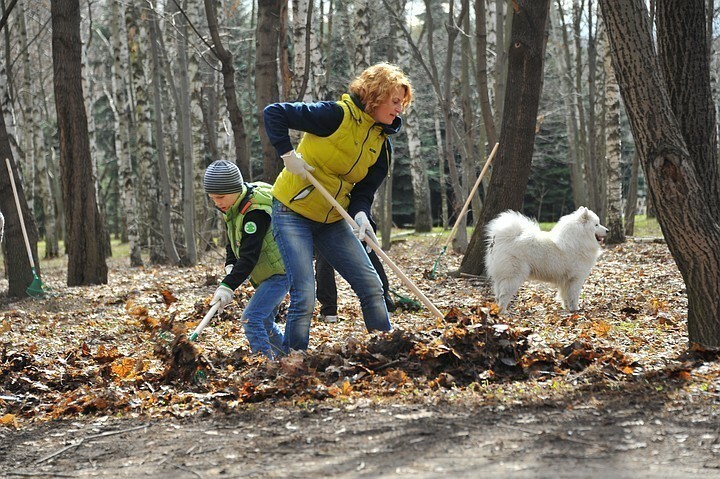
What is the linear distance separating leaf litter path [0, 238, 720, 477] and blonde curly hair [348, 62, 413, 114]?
1.52 m

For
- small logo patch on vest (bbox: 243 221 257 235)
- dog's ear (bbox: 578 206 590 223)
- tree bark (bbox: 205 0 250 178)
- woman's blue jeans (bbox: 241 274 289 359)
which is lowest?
woman's blue jeans (bbox: 241 274 289 359)

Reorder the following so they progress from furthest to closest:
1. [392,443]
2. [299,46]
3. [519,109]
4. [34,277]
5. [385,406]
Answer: [34,277], [299,46], [519,109], [385,406], [392,443]

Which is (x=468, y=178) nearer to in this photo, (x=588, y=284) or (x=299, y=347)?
(x=588, y=284)

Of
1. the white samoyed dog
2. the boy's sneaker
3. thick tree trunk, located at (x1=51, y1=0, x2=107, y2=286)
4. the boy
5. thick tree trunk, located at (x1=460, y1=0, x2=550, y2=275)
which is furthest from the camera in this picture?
thick tree trunk, located at (x1=51, y1=0, x2=107, y2=286)

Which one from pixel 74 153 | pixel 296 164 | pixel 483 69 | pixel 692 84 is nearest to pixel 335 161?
pixel 296 164

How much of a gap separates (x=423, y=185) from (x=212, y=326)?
20151mm

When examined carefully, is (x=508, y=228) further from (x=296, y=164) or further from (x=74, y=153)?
(x=74, y=153)

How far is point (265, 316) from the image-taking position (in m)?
5.82

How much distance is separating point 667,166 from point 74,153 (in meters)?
10.5

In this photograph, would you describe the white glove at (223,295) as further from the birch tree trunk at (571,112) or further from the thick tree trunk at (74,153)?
the birch tree trunk at (571,112)

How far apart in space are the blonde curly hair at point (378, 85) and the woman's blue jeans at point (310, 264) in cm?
89

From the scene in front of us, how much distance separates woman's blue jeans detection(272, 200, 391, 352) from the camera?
17.8 feet

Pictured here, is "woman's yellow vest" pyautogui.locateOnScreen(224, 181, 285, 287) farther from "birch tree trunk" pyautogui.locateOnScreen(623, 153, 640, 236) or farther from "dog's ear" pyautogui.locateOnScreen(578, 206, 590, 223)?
"birch tree trunk" pyautogui.locateOnScreen(623, 153, 640, 236)

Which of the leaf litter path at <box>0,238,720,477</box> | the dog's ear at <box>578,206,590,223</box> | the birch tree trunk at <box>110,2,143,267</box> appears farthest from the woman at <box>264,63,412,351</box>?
the birch tree trunk at <box>110,2,143,267</box>
